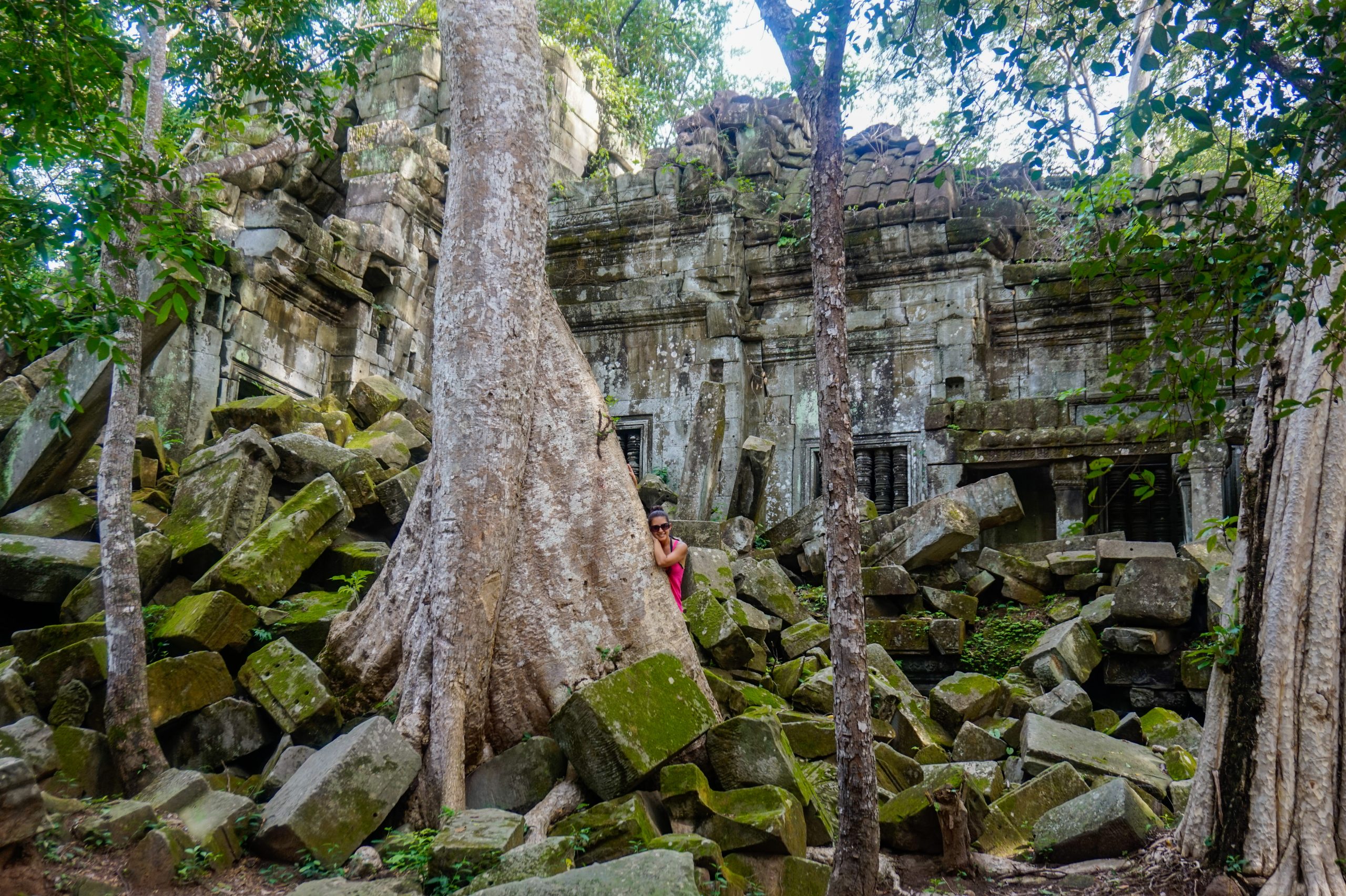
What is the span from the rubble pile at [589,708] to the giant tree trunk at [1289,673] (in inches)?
21.5

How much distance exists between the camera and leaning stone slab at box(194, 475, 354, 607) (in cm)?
502

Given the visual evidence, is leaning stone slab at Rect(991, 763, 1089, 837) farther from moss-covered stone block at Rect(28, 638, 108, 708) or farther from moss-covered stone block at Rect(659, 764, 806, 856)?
moss-covered stone block at Rect(28, 638, 108, 708)

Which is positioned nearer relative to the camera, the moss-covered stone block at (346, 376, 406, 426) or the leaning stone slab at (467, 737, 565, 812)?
the leaning stone slab at (467, 737, 565, 812)

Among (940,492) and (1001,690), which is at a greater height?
(940,492)

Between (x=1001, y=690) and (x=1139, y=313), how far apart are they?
5741mm

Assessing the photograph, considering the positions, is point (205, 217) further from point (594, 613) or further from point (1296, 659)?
point (1296, 659)

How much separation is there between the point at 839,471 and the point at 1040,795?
6.38ft

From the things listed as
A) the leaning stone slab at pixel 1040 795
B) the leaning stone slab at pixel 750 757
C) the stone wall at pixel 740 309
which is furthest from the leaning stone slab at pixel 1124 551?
the leaning stone slab at pixel 750 757

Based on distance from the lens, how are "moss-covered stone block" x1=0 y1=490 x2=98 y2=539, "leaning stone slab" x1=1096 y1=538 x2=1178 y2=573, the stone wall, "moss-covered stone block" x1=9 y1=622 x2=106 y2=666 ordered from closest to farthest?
"moss-covered stone block" x1=9 y1=622 x2=106 y2=666
"moss-covered stone block" x1=0 y1=490 x2=98 y2=539
"leaning stone slab" x1=1096 y1=538 x2=1178 y2=573
the stone wall

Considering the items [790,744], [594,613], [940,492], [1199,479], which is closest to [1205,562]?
[1199,479]

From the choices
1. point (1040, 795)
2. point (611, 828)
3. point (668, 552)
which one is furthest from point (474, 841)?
point (1040, 795)

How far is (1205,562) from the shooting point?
6.60 meters

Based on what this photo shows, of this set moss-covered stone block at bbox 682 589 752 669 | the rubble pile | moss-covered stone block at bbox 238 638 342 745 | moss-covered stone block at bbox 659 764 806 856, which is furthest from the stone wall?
moss-covered stone block at bbox 659 764 806 856

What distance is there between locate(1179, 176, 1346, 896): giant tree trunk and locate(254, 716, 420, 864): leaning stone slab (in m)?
3.04
